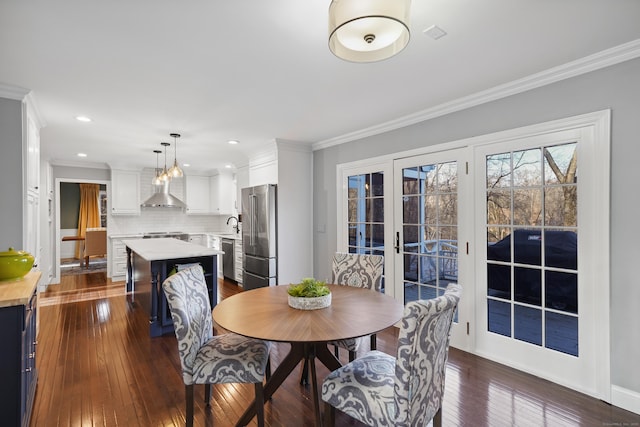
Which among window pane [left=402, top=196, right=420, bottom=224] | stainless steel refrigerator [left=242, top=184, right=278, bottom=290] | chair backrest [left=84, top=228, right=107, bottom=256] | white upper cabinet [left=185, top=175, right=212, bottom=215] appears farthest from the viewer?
chair backrest [left=84, top=228, right=107, bottom=256]

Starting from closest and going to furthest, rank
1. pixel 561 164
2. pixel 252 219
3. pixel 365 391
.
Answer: pixel 365 391 < pixel 561 164 < pixel 252 219

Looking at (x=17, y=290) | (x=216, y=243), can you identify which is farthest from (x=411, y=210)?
(x=216, y=243)

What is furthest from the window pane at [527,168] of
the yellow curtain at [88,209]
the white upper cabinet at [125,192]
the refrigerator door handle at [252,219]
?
the yellow curtain at [88,209]

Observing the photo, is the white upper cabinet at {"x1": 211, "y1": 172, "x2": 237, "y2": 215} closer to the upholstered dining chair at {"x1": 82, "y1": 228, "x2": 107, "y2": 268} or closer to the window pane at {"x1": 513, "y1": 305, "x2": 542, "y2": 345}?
the upholstered dining chair at {"x1": 82, "y1": 228, "x2": 107, "y2": 268}

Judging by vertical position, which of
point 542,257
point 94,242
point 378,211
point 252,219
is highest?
point 378,211

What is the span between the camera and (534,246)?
2623mm

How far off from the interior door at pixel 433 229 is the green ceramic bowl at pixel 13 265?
329 cm

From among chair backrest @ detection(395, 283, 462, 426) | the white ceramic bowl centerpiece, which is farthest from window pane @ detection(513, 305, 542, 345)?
the white ceramic bowl centerpiece

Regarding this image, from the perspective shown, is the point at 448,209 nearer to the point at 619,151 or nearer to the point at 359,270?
the point at 359,270

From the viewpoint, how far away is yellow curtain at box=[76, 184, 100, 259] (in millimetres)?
9523

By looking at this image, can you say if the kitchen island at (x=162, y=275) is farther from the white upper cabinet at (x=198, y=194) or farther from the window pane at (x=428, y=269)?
the white upper cabinet at (x=198, y=194)

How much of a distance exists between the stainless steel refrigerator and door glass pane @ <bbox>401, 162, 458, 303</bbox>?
1919 mm

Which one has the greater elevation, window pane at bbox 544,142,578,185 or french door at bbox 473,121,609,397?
window pane at bbox 544,142,578,185

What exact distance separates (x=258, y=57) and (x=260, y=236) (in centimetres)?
302
